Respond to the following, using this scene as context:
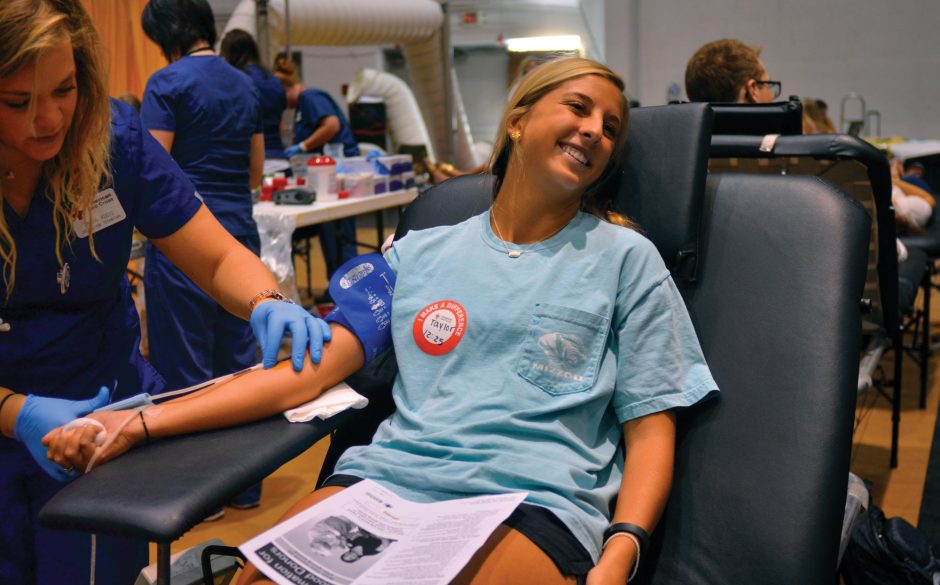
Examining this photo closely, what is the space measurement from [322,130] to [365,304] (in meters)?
3.22

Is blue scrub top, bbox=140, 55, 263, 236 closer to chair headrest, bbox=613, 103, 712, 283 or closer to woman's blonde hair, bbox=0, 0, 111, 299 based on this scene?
woman's blonde hair, bbox=0, 0, 111, 299

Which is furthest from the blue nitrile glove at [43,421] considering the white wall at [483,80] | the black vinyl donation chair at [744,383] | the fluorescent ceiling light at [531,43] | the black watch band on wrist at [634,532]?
the white wall at [483,80]

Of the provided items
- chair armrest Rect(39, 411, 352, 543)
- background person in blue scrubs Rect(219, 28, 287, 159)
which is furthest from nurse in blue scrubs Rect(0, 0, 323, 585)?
background person in blue scrubs Rect(219, 28, 287, 159)

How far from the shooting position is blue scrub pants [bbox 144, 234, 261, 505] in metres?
2.32

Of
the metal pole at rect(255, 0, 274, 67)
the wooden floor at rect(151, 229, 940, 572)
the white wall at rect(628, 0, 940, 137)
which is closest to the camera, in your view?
the wooden floor at rect(151, 229, 940, 572)

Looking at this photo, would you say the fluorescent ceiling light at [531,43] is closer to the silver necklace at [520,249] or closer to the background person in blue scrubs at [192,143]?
the background person in blue scrubs at [192,143]

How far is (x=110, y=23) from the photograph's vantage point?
292cm

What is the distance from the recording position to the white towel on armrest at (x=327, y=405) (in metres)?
1.08

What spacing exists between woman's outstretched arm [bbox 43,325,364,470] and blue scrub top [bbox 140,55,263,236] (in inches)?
52.1

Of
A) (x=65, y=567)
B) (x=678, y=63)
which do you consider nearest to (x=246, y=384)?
(x=65, y=567)

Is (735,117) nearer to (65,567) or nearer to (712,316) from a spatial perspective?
(712,316)

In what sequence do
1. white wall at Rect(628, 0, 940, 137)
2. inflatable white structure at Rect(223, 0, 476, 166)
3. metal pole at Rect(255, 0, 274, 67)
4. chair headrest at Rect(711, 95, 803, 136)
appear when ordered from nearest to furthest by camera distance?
chair headrest at Rect(711, 95, 803, 136) < metal pole at Rect(255, 0, 274, 67) < inflatable white structure at Rect(223, 0, 476, 166) < white wall at Rect(628, 0, 940, 137)

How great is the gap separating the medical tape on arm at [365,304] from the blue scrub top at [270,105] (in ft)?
8.80

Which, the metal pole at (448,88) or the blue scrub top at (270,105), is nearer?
the blue scrub top at (270,105)
